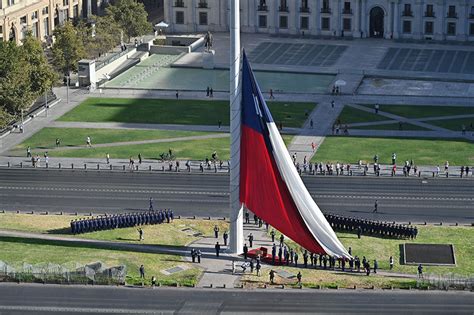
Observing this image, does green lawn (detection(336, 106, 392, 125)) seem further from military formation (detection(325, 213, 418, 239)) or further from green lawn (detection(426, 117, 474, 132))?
military formation (detection(325, 213, 418, 239))

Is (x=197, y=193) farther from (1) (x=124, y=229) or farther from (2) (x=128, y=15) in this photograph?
(2) (x=128, y=15)

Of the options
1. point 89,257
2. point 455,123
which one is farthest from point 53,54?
point 89,257

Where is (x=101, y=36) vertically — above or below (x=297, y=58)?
above

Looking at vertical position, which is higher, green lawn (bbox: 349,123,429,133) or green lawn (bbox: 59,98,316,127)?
green lawn (bbox: 59,98,316,127)

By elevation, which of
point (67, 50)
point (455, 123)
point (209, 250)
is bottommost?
point (209, 250)

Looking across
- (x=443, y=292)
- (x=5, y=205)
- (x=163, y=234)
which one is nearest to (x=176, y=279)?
(x=163, y=234)

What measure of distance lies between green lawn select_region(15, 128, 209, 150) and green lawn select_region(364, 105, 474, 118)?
88.6 ft

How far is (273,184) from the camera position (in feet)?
341

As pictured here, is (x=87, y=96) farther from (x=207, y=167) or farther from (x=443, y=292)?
(x=443, y=292)

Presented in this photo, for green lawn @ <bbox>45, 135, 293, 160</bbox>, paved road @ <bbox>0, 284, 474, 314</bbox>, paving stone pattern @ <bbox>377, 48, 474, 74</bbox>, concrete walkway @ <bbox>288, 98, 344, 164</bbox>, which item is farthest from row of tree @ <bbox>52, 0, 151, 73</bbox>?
paved road @ <bbox>0, 284, 474, 314</bbox>

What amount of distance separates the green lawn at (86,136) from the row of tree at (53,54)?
14.5 feet

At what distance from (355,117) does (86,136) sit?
35.2 meters

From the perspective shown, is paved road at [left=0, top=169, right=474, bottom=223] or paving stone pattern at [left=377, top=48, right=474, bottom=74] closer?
paved road at [left=0, top=169, right=474, bottom=223]

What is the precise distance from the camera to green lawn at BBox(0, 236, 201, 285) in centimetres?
10269
